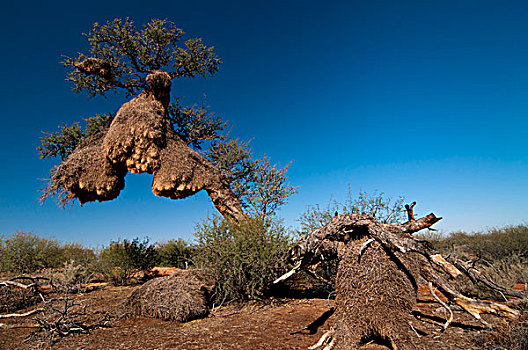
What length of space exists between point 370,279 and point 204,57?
13614 millimetres

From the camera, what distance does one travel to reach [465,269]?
442cm

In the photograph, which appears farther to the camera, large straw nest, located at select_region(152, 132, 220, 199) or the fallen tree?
large straw nest, located at select_region(152, 132, 220, 199)

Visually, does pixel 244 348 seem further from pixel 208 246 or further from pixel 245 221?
pixel 245 221

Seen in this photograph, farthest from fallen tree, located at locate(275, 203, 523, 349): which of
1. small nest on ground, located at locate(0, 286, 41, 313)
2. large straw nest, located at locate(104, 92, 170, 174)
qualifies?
large straw nest, located at locate(104, 92, 170, 174)

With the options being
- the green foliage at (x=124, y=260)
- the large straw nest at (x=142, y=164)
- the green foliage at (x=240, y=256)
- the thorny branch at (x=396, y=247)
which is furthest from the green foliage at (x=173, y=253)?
the thorny branch at (x=396, y=247)

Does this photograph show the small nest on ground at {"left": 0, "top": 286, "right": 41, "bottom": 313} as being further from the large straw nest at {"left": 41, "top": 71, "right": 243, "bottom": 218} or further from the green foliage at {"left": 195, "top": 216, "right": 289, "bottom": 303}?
the green foliage at {"left": 195, "top": 216, "right": 289, "bottom": 303}

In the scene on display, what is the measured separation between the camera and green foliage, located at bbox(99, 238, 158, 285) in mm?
12188

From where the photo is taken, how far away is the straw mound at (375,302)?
11.9 ft

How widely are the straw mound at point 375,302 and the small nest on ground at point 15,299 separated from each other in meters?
9.29

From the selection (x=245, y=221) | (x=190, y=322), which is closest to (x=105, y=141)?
(x=245, y=221)

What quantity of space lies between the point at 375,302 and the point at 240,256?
4.52m

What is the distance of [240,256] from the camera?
760cm

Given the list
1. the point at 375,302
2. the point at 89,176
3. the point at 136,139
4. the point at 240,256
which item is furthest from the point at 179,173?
the point at 375,302

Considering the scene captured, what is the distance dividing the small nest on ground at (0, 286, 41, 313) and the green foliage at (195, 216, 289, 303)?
543cm
